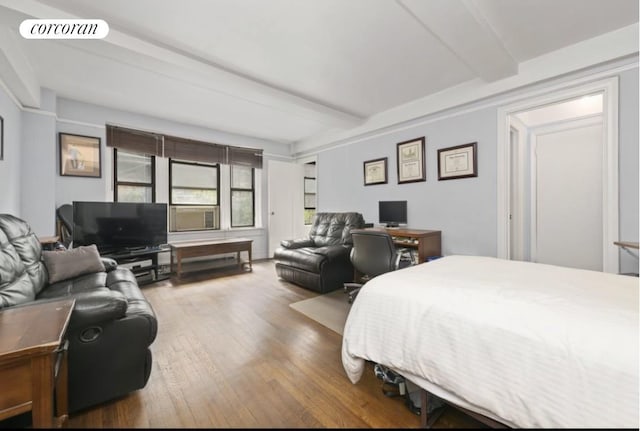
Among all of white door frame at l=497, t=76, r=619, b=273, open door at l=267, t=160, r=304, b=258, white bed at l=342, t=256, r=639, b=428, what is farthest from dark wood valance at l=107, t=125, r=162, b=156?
white door frame at l=497, t=76, r=619, b=273

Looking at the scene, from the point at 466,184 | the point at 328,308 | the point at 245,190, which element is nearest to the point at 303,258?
the point at 328,308

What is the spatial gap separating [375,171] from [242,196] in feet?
9.01

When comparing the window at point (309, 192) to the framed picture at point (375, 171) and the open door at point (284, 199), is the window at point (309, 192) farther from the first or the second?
the framed picture at point (375, 171)

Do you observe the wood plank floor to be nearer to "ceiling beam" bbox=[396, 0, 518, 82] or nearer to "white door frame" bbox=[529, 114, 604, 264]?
"ceiling beam" bbox=[396, 0, 518, 82]

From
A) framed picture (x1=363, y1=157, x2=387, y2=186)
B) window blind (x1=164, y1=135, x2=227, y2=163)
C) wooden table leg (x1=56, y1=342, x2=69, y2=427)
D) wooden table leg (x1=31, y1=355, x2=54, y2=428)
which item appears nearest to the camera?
wooden table leg (x1=31, y1=355, x2=54, y2=428)

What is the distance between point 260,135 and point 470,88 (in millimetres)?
3673

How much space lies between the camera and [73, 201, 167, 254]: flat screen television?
129 inches

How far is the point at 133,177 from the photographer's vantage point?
4.16m

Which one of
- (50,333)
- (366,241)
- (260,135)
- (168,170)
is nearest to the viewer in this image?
(50,333)

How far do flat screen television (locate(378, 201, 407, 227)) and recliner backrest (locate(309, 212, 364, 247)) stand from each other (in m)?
0.33

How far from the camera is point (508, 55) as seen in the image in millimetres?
2512

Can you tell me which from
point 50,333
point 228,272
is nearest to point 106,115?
point 228,272

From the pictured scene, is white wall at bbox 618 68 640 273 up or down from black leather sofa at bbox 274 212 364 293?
up

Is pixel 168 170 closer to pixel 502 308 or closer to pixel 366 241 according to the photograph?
pixel 366 241
